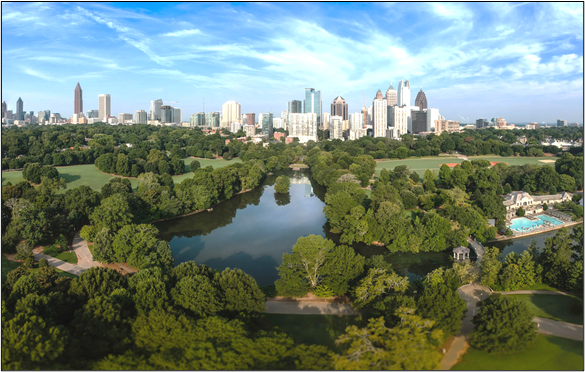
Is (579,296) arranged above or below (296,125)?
→ below

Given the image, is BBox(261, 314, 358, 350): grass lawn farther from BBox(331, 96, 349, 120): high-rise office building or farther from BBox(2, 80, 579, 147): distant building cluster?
BBox(331, 96, 349, 120): high-rise office building

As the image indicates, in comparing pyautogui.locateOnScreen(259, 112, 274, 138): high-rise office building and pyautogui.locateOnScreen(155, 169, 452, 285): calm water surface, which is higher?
pyautogui.locateOnScreen(259, 112, 274, 138): high-rise office building

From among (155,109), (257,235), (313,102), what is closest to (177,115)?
(155,109)

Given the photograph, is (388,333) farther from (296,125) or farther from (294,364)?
(296,125)

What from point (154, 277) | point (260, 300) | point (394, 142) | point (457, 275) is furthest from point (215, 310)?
point (394, 142)

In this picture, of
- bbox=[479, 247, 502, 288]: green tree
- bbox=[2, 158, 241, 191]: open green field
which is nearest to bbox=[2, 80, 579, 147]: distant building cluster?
bbox=[2, 158, 241, 191]: open green field
